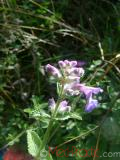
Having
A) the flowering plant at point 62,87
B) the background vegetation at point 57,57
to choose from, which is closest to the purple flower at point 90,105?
the flowering plant at point 62,87

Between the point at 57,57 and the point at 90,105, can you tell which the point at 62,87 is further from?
the point at 57,57

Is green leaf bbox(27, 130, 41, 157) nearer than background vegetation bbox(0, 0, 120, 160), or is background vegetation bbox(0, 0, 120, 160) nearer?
green leaf bbox(27, 130, 41, 157)

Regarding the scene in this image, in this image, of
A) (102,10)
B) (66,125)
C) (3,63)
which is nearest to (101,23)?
(102,10)

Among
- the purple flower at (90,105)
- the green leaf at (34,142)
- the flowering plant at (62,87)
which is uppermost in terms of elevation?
the flowering plant at (62,87)

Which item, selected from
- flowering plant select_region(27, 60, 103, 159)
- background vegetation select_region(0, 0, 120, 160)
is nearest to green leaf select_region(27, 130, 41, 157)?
flowering plant select_region(27, 60, 103, 159)

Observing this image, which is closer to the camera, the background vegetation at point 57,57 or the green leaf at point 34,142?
the green leaf at point 34,142

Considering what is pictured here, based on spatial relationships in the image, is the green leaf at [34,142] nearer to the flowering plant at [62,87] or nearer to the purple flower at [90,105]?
the flowering plant at [62,87]

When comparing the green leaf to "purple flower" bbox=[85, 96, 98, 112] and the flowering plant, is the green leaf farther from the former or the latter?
"purple flower" bbox=[85, 96, 98, 112]

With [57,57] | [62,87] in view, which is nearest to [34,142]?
[62,87]

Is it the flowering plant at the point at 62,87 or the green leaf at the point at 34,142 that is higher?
the flowering plant at the point at 62,87

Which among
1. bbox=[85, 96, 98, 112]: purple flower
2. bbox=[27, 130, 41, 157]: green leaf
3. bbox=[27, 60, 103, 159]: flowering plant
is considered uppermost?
bbox=[27, 60, 103, 159]: flowering plant
